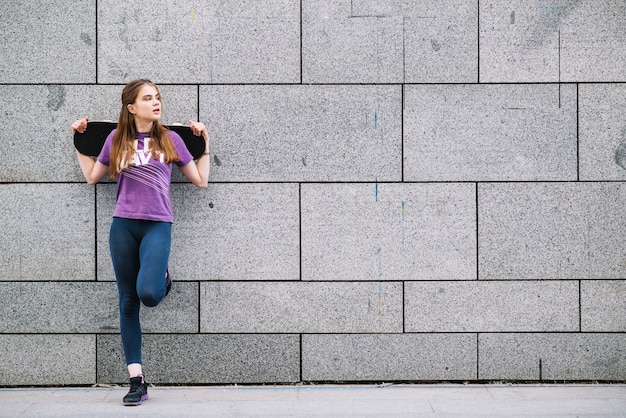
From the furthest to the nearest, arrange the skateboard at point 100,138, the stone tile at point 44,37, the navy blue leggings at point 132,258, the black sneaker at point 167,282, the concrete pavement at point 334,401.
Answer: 1. the stone tile at point 44,37
2. the skateboard at point 100,138
3. the black sneaker at point 167,282
4. the navy blue leggings at point 132,258
5. the concrete pavement at point 334,401

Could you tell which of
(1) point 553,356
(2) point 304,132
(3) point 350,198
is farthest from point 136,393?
(1) point 553,356

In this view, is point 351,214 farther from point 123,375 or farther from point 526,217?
point 123,375

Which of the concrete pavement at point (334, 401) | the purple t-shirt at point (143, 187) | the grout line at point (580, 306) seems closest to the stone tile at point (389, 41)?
the purple t-shirt at point (143, 187)

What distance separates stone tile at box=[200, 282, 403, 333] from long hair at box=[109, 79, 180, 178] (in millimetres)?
1132

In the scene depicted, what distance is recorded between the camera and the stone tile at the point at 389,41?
214 inches

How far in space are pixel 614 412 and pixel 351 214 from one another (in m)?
2.31

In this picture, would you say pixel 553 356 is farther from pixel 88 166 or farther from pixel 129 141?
pixel 88 166

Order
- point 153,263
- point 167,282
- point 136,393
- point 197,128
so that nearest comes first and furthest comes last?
point 153,263 < point 136,393 < point 167,282 < point 197,128

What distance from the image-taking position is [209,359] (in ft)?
17.9

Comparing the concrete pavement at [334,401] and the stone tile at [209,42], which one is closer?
the concrete pavement at [334,401]

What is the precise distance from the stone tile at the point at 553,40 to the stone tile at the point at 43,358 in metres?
3.79

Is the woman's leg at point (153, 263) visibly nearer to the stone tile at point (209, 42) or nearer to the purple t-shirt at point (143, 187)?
the purple t-shirt at point (143, 187)

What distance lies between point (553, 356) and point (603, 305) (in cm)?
56

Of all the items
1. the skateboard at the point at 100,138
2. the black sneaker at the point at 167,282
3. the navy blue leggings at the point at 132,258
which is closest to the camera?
the navy blue leggings at the point at 132,258
